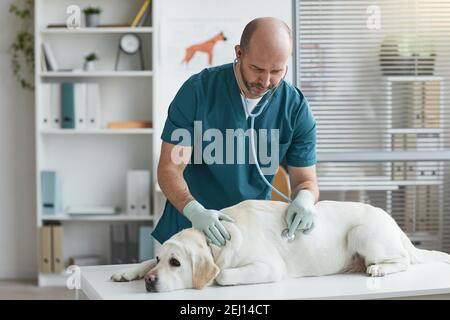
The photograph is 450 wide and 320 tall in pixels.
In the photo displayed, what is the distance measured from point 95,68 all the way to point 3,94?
0.53 meters

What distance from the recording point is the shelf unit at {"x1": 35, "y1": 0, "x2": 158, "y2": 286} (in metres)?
Result: 4.12

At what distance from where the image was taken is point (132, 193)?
402 centimetres

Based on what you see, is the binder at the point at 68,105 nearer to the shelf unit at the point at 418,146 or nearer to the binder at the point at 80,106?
the binder at the point at 80,106

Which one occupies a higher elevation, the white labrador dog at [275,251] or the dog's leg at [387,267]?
the white labrador dog at [275,251]

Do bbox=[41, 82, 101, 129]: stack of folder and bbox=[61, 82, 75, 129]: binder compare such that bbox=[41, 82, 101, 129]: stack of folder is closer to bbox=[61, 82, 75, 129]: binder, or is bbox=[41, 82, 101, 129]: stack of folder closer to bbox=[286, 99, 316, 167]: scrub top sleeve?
bbox=[61, 82, 75, 129]: binder

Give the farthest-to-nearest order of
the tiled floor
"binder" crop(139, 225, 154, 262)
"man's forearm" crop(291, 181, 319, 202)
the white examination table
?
1. "binder" crop(139, 225, 154, 262)
2. the tiled floor
3. "man's forearm" crop(291, 181, 319, 202)
4. the white examination table

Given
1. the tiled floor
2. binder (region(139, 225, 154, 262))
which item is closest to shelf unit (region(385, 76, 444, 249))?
binder (region(139, 225, 154, 262))

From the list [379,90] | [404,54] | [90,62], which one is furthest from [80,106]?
[404,54]

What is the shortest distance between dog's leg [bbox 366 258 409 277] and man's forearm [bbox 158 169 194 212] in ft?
1.31

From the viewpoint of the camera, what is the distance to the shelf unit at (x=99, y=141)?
13.5 feet

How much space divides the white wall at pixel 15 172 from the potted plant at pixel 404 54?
1.93 m

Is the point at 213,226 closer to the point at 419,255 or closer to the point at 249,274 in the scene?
the point at 249,274

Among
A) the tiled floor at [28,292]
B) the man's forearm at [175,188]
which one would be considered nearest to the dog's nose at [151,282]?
the man's forearm at [175,188]

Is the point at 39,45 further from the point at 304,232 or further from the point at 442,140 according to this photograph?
the point at 304,232
